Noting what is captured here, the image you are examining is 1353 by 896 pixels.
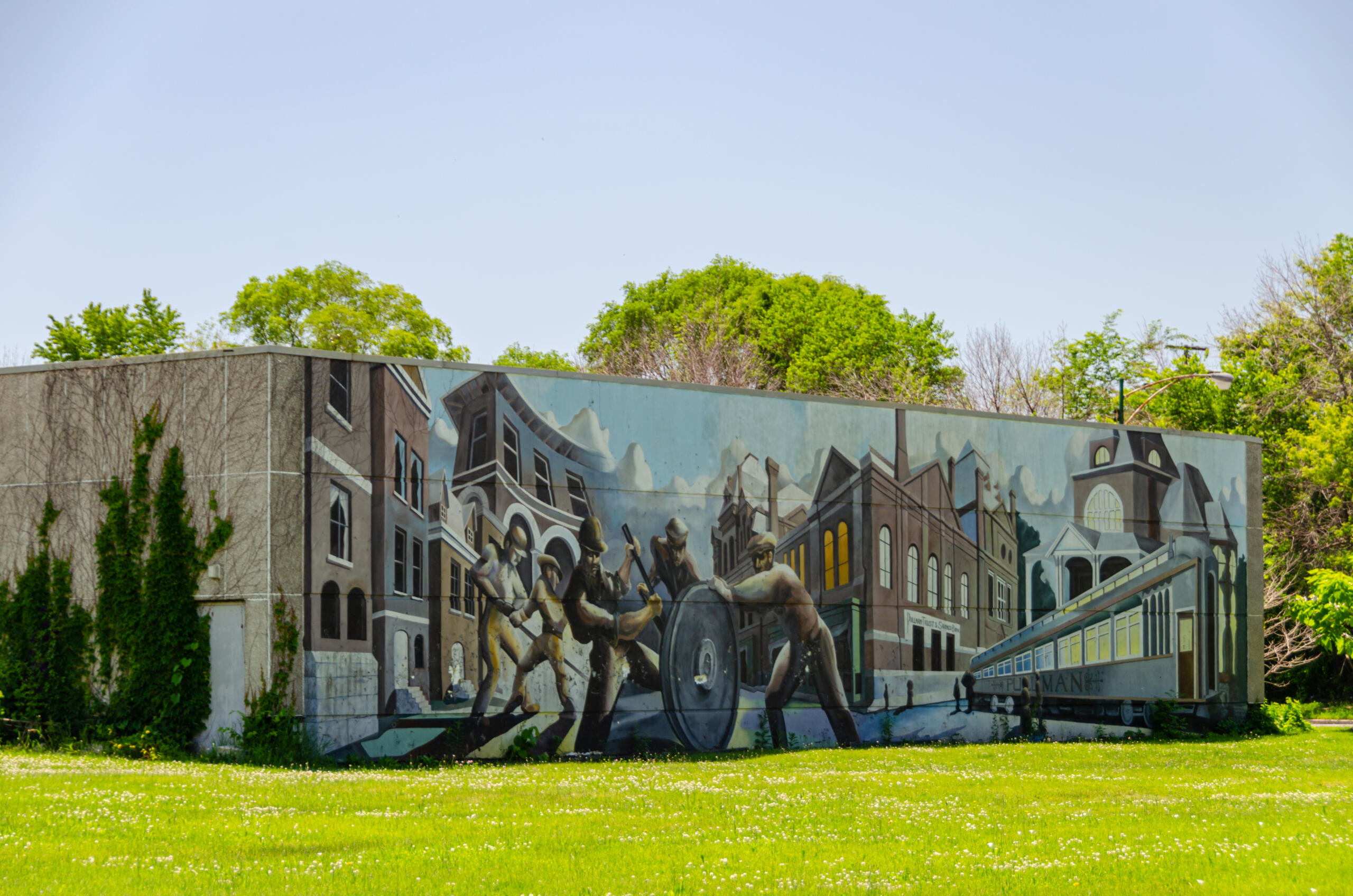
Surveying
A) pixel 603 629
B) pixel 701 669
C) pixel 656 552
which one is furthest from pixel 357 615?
pixel 701 669

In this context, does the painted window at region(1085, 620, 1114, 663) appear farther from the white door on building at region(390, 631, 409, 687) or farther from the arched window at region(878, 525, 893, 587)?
the white door on building at region(390, 631, 409, 687)

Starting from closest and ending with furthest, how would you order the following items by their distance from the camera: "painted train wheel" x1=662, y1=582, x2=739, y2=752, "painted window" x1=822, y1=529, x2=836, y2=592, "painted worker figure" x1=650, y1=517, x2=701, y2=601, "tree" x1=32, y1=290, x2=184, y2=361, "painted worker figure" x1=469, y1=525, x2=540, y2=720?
"painted worker figure" x1=469, y1=525, x2=540, y2=720, "painted train wheel" x1=662, y1=582, x2=739, y2=752, "painted worker figure" x1=650, y1=517, x2=701, y2=601, "painted window" x1=822, y1=529, x2=836, y2=592, "tree" x1=32, y1=290, x2=184, y2=361

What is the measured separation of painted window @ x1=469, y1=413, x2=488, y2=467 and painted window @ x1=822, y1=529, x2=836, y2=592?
20.8 feet

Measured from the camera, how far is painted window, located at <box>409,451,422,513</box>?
18.8 metres

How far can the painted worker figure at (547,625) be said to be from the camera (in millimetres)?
19359

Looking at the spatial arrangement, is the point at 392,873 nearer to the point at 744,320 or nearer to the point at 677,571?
the point at 677,571

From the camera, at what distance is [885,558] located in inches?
875

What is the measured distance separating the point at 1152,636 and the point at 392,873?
762 inches

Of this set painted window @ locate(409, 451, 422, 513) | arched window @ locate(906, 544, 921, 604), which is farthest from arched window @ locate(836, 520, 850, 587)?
painted window @ locate(409, 451, 422, 513)

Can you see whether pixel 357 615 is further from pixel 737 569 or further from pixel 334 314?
pixel 334 314

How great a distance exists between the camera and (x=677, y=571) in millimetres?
20562

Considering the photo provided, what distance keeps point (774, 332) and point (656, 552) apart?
35.3m

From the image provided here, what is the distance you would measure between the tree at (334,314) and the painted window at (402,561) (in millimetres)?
31840

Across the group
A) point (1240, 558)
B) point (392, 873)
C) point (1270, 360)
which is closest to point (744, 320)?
point (1270, 360)
